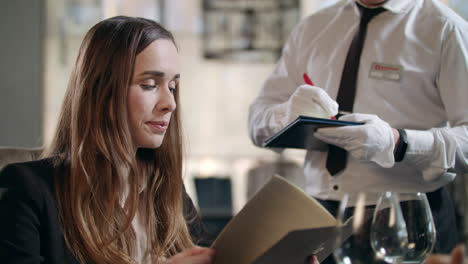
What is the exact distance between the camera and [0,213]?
4.10ft

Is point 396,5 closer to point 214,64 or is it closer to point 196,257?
point 196,257

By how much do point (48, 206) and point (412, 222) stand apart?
75 cm

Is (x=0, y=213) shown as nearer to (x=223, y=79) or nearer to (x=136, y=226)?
(x=136, y=226)

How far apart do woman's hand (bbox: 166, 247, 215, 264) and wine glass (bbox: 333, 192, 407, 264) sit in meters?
0.41

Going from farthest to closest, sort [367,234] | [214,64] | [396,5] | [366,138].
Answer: [214,64] < [396,5] < [366,138] < [367,234]

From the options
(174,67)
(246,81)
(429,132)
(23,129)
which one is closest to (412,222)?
(174,67)

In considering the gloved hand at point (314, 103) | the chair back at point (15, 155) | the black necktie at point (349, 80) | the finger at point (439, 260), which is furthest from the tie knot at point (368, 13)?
the finger at point (439, 260)

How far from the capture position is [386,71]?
196 cm

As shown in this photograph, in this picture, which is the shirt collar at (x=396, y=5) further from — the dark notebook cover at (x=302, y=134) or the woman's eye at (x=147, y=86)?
the woman's eye at (x=147, y=86)

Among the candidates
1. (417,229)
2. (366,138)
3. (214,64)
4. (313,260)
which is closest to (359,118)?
(366,138)

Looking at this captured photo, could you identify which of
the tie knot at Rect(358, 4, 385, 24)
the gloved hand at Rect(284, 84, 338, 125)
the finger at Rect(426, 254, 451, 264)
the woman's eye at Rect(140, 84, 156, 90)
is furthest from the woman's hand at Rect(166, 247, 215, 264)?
the tie knot at Rect(358, 4, 385, 24)

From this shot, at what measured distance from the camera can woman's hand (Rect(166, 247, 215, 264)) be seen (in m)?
1.29

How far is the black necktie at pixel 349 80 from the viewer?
197 cm

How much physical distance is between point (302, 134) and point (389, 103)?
36 centimetres
